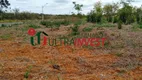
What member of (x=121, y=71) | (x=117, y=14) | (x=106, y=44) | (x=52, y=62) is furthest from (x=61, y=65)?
(x=117, y=14)

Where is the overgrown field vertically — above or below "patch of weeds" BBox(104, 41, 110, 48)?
below

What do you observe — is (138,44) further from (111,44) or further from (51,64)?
(51,64)

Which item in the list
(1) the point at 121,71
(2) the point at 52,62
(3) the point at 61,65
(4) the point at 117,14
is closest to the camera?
(1) the point at 121,71

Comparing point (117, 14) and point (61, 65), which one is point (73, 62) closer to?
point (61, 65)

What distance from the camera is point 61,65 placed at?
4.50m

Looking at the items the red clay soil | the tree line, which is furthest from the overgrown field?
the tree line

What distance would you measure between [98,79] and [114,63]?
1140mm

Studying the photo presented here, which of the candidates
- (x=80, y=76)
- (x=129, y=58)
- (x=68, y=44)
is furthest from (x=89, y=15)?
(x=80, y=76)

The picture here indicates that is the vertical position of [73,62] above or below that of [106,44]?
below

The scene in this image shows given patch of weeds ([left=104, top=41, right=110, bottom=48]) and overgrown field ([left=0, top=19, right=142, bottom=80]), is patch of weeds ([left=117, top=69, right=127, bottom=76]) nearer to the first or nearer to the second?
overgrown field ([left=0, top=19, right=142, bottom=80])

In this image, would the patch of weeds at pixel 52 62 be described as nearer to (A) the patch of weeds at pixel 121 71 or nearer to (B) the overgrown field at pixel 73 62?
(B) the overgrown field at pixel 73 62

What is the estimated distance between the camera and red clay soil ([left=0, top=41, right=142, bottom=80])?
12.6 feet

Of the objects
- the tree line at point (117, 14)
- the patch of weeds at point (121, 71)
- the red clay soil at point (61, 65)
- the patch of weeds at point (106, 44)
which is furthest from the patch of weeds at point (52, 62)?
the tree line at point (117, 14)

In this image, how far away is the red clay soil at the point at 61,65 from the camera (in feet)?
12.6
